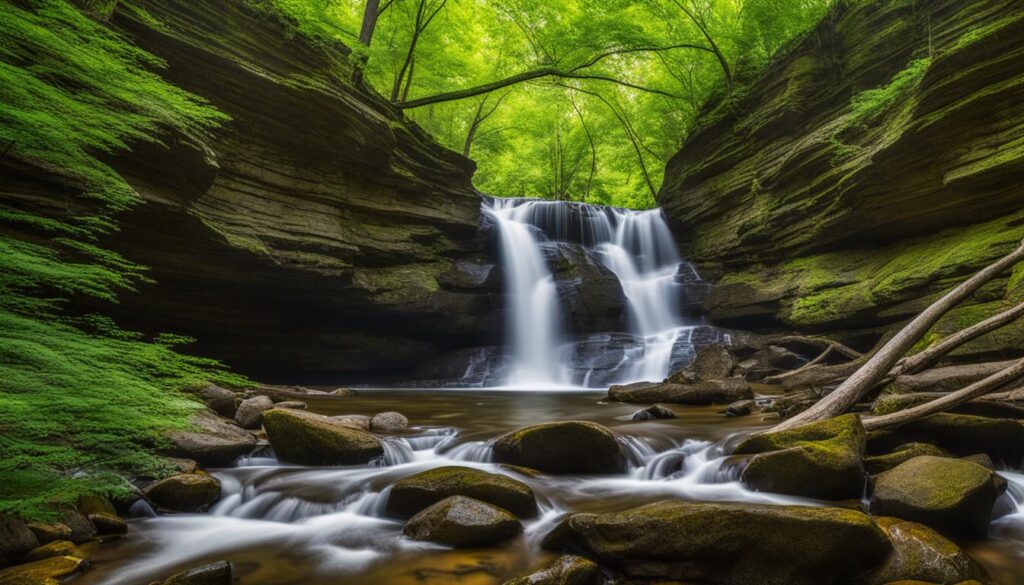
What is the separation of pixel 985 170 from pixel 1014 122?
0.96 m

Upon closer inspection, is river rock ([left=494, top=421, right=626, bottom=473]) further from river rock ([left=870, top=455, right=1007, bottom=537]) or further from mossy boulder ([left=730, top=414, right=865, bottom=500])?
river rock ([left=870, top=455, right=1007, bottom=537])

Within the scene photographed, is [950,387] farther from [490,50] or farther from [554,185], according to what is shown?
[554,185]

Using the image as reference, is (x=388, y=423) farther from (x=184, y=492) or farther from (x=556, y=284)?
(x=556, y=284)

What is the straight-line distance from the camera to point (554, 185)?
31047 millimetres

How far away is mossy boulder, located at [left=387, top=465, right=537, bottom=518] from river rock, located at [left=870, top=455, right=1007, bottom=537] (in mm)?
2710

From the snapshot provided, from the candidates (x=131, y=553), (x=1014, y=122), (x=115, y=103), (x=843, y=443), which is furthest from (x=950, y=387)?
(x=115, y=103)

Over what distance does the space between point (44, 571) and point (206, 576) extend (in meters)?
0.97

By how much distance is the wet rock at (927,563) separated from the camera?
2.88 metres

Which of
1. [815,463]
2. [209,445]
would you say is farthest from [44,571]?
[815,463]

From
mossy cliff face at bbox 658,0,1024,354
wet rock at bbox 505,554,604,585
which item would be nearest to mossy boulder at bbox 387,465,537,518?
wet rock at bbox 505,554,604,585

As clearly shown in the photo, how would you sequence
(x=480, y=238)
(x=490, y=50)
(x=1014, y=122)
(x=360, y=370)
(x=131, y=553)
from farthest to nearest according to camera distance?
(x=490, y=50) → (x=480, y=238) → (x=360, y=370) → (x=1014, y=122) → (x=131, y=553)

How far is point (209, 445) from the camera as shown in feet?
17.5

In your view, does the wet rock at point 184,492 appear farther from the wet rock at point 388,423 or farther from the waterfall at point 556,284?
the waterfall at point 556,284

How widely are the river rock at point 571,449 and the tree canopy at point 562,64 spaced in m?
10.5
